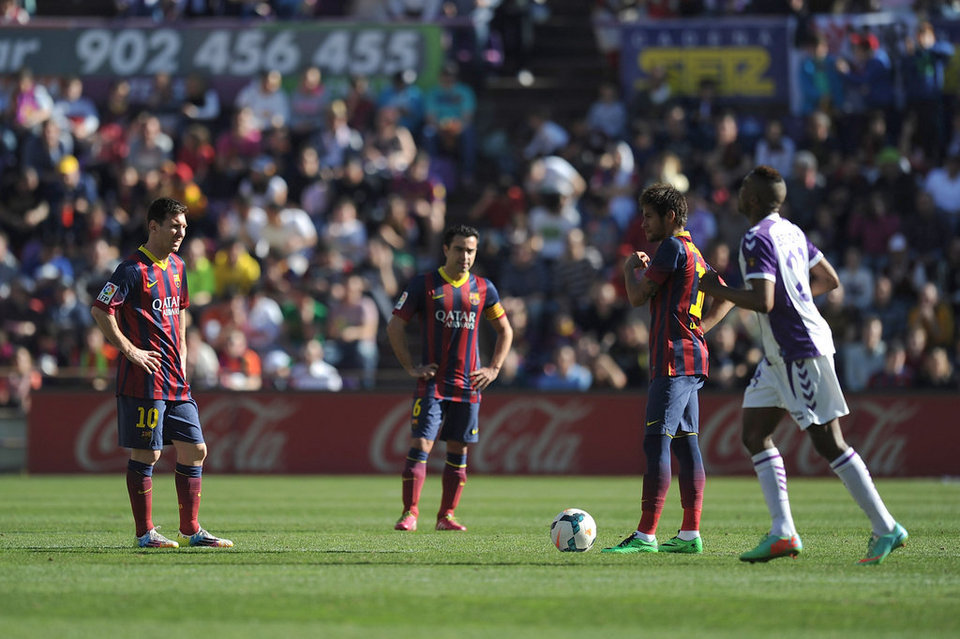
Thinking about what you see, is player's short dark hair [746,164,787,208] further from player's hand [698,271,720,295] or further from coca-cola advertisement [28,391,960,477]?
coca-cola advertisement [28,391,960,477]

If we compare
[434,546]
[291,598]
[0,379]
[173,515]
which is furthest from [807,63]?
[291,598]

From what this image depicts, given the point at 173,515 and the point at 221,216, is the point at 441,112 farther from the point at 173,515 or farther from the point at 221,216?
the point at 173,515

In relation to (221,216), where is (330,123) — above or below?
above

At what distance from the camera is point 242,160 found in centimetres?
2538

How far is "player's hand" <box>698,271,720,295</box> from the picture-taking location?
8.69 meters

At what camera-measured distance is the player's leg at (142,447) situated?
984 cm

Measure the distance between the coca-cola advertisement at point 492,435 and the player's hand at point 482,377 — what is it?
8606mm

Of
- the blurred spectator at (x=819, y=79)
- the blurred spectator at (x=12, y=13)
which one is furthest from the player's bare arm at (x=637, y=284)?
the blurred spectator at (x=12, y=13)

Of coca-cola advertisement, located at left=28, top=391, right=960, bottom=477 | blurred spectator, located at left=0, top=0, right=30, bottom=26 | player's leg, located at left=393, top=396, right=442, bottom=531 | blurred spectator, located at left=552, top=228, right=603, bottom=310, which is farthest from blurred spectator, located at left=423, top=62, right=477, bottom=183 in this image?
player's leg, located at left=393, top=396, right=442, bottom=531

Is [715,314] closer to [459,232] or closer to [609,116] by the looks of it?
[459,232]

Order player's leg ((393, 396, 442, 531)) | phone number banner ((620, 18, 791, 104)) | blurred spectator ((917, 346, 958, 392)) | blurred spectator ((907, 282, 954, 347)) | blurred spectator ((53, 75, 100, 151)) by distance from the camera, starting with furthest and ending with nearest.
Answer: phone number banner ((620, 18, 791, 104)), blurred spectator ((53, 75, 100, 151)), blurred spectator ((907, 282, 954, 347)), blurred spectator ((917, 346, 958, 392)), player's leg ((393, 396, 442, 531))

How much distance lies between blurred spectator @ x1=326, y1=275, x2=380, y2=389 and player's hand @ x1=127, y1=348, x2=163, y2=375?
39.1ft

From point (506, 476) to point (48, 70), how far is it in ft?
42.0

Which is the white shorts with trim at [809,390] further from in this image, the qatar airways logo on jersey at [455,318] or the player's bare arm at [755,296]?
the qatar airways logo on jersey at [455,318]
